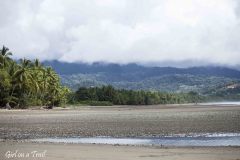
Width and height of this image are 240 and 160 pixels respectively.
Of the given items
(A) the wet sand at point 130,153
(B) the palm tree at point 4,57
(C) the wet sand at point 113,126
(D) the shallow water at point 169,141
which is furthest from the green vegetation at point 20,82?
(A) the wet sand at point 130,153

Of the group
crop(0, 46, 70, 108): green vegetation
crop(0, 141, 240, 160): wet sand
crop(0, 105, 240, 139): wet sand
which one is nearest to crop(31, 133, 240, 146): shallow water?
crop(0, 141, 240, 160): wet sand

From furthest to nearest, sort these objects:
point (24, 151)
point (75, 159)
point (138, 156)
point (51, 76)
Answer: point (51, 76), point (24, 151), point (138, 156), point (75, 159)

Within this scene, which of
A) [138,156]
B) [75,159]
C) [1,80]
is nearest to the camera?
[75,159]

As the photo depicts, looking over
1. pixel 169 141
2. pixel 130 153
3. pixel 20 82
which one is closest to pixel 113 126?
pixel 169 141

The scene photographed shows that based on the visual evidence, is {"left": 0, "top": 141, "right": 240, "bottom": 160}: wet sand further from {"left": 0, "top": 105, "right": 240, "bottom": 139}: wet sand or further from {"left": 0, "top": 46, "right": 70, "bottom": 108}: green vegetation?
{"left": 0, "top": 46, "right": 70, "bottom": 108}: green vegetation

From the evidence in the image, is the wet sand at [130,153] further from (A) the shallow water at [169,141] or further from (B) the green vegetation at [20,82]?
(B) the green vegetation at [20,82]

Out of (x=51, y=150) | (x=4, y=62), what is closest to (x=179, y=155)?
(x=51, y=150)

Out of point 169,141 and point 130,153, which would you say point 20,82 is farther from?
point 130,153

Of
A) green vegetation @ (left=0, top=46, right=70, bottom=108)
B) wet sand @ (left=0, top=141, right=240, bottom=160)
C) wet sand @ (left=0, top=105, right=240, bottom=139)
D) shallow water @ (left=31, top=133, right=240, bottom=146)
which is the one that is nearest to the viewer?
wet sand @ (left=0, top=141, right=240, bottom=160)

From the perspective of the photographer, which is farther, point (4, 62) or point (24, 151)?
point (4, 62)

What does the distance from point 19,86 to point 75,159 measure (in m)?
105

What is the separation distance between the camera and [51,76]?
502 feet

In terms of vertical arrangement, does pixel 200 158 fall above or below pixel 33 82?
below

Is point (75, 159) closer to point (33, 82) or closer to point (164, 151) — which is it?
point (164, 151)
